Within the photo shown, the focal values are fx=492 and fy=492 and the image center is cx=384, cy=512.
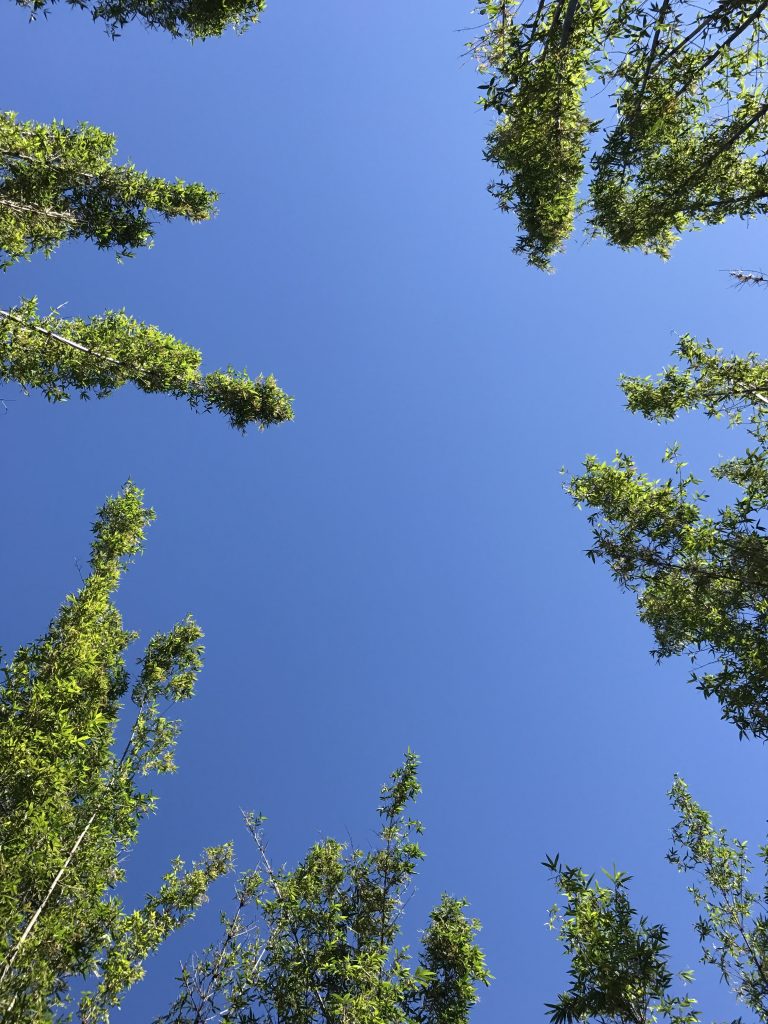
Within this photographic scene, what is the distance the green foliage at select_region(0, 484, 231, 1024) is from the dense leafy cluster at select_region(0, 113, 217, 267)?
19.0 feet

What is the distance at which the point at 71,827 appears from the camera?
20.8 feet

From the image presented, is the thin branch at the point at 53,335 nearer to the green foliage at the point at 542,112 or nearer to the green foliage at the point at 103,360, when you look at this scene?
the green foliage at the point at 103,360

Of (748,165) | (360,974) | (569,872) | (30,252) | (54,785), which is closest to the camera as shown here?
(360,974)

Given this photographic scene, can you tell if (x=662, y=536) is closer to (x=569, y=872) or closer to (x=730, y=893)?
(x=569, y=872)

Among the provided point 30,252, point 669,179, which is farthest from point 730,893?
point 30,252

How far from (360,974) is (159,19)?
44.0ft

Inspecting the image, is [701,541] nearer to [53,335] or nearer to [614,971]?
[614,971]

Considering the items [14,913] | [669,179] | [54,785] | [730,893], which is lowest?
[14,913]

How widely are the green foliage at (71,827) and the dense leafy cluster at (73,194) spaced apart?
19.0 feet

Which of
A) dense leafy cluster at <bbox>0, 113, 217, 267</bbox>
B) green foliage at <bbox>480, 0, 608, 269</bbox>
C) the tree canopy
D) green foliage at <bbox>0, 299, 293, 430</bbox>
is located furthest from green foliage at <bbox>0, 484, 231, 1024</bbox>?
green foliage at <bbox>480, 0, 608, 269</bbox>

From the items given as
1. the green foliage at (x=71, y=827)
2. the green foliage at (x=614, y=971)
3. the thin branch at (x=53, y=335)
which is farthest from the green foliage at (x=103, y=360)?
the green foliage at (x=614, y=971)

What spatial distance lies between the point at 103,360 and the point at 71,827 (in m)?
6.44

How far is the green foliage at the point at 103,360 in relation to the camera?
6.81 meters

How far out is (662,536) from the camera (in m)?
6.62
